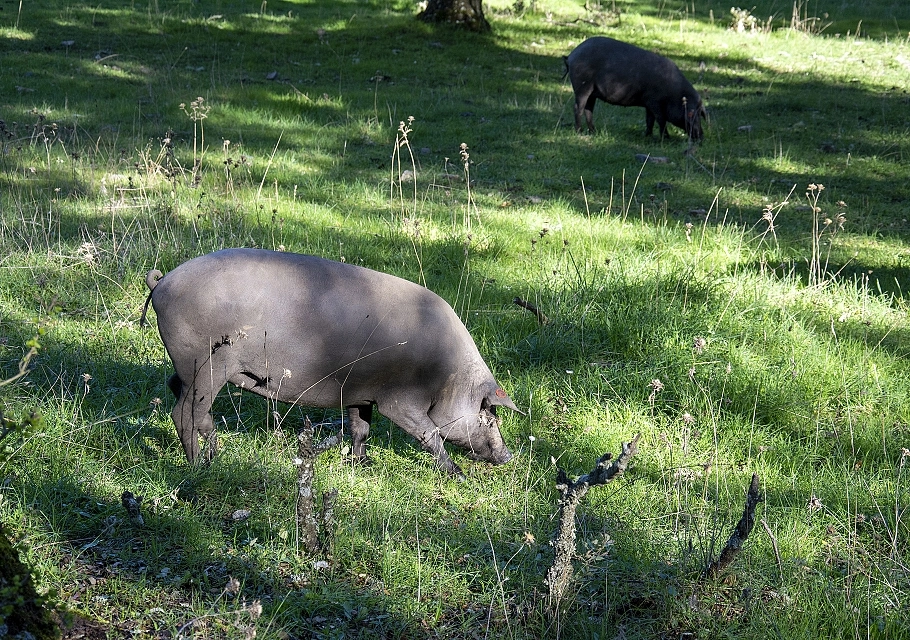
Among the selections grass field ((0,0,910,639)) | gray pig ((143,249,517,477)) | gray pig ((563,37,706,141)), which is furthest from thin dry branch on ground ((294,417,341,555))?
gray pig ((563,37,706,141))

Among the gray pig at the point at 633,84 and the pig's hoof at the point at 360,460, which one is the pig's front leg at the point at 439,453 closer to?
the pig's hoof at the point at 360,460

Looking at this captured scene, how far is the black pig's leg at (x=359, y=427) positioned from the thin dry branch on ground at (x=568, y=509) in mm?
1422

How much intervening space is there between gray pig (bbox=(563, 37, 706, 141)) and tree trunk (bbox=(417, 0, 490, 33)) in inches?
158

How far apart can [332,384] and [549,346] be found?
4.95 ft

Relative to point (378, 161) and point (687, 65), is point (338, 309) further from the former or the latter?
point (687, 65)

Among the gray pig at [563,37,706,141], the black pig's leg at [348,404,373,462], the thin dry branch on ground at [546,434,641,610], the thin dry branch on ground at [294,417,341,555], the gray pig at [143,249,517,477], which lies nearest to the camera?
the thin dry branch on ground at [546,434,641,610]

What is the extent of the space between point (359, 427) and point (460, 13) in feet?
35.6

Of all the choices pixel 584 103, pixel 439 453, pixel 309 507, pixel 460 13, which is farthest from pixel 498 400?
pixel 460 13

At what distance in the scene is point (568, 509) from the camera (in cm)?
275

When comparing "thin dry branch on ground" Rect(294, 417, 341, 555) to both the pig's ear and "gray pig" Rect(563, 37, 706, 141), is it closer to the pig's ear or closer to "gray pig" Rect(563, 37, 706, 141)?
the pig's ear

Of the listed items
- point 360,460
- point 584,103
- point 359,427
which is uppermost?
point 584,103

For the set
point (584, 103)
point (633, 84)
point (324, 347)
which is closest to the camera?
point (324, 347)

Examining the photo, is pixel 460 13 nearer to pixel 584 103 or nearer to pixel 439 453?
→ pixel 584 103

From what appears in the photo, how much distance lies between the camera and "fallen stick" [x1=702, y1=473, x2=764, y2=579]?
275cm
